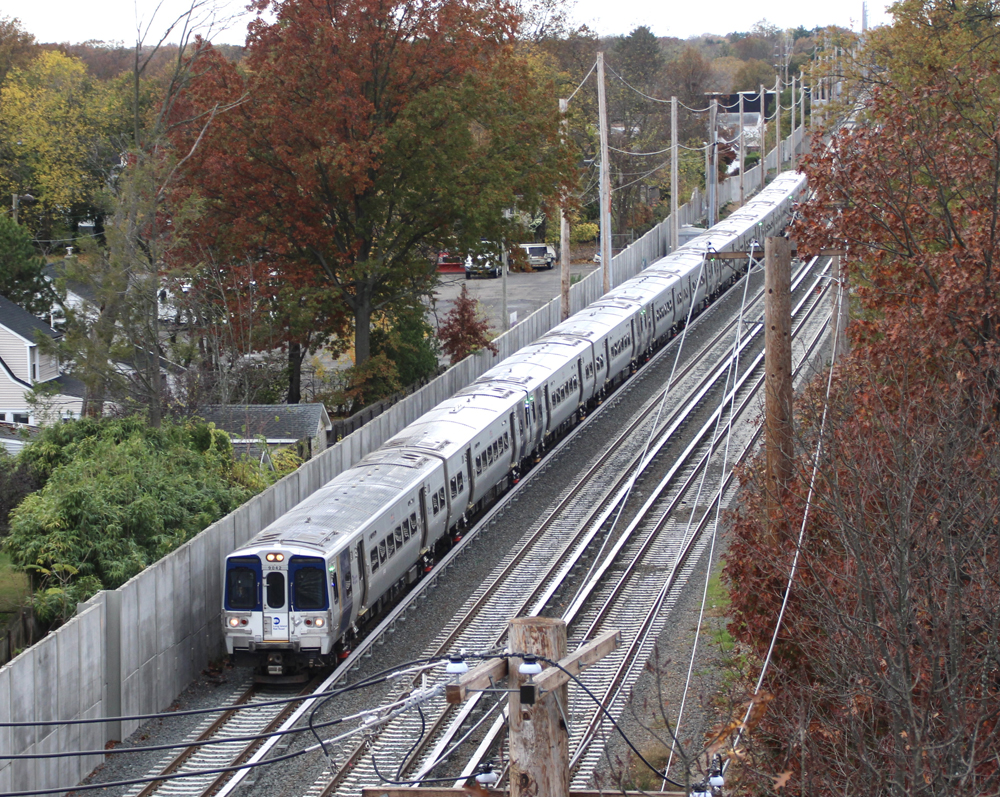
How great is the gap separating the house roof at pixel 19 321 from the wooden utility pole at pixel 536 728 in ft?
122

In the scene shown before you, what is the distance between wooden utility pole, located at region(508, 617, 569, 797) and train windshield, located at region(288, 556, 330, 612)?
10725mm

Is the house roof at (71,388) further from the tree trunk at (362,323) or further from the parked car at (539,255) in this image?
the parked car at (539,255)

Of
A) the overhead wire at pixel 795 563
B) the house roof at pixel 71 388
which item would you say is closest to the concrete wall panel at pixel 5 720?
the overhead wire at pixel 795 563

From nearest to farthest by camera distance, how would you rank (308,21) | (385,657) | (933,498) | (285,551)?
(933,498)
(285,551)
(385,657)
(308,21)

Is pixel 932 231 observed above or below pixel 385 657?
above

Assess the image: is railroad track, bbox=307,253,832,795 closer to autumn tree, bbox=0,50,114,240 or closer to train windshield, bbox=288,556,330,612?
train windshield, bbox=288,556,330,612

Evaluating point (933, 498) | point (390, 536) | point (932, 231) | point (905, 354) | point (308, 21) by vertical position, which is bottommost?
point (390, 536)

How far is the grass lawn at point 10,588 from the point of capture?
19.7 m

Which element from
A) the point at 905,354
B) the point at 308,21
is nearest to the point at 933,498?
the point at 905,354

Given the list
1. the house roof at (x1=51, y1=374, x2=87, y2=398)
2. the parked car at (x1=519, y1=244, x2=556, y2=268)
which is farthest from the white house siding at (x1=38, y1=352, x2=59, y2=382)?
the parked car at (x1=519, y1=244, x2=556, y2=268)

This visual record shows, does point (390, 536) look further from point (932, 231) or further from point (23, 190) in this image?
point (23, 190)

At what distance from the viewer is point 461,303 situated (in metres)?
36.4

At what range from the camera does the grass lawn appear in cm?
1967

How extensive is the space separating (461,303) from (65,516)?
730 inches
